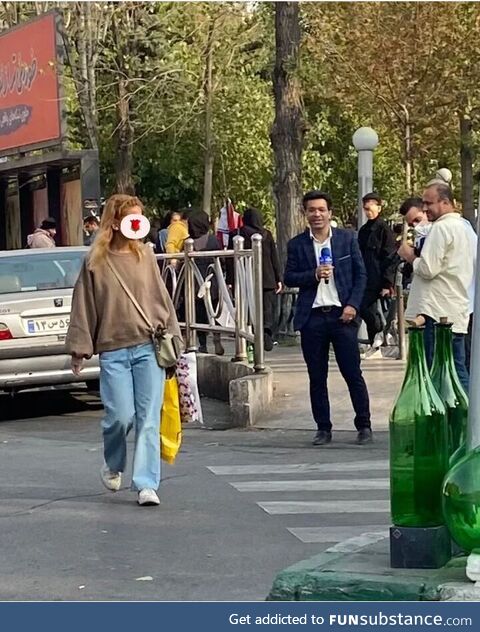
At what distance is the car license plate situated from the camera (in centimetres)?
1244

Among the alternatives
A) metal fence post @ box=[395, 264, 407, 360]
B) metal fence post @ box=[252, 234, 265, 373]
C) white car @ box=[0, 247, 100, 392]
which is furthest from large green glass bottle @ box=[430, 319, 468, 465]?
metal fence post @ box=[395, 264, 407, 360]

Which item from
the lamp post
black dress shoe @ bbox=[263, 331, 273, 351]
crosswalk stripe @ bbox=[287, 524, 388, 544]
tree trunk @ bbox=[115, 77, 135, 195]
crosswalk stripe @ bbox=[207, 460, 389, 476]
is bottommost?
crosswalk stripe @ bbox=[207, 460, 389, 476]

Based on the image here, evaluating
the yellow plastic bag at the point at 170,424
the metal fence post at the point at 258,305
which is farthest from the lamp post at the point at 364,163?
the yellow plastic bag at the point at 170,424

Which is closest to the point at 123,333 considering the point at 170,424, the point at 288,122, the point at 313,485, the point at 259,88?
the point at 170,424

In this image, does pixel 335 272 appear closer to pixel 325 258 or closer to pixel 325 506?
pixel 325 258

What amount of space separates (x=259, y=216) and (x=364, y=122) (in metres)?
25.6

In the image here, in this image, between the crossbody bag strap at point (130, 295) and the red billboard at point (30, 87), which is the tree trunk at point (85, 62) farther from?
the crossbody bag strap at point (130, 295)

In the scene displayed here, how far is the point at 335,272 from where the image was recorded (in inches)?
390

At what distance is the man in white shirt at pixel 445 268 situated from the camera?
31.0 feet

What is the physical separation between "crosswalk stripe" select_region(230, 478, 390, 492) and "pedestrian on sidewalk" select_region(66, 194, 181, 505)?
82 cm

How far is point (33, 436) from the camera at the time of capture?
37.4 ft

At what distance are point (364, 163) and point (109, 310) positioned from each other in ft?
34.2

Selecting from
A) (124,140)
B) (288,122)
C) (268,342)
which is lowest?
(268,342)

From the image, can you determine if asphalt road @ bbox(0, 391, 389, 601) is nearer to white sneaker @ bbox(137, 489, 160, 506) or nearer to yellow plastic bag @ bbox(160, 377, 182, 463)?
white sneaker @ bbox(137, 489, 160, 506)
